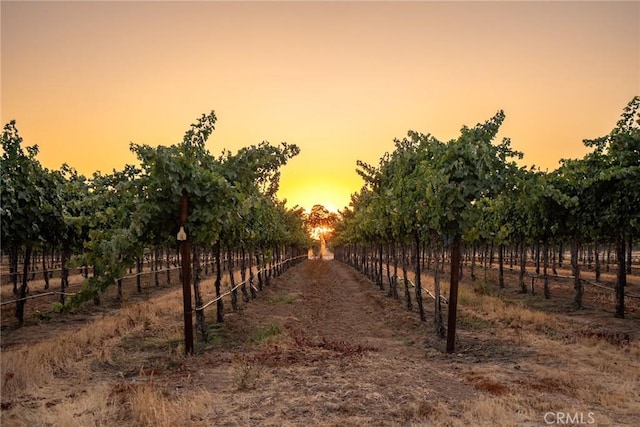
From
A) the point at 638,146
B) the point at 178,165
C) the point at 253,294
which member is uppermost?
the point at 638,146

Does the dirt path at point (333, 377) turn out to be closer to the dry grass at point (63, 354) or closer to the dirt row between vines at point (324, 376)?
the dirt row between vines at point (324, 376)

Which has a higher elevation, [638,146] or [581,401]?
[638,146]

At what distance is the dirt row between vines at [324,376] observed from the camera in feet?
23.7

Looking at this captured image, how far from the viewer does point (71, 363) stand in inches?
428

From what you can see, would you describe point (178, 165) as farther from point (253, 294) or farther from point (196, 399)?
point (253, 294)

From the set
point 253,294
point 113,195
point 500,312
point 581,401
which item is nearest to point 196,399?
point 113,195

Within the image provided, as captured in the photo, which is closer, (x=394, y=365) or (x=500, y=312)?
(x=394, y=365)

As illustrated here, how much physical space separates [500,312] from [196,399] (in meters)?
13.8

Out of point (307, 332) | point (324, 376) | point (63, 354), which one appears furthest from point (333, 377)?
point (63, 354)

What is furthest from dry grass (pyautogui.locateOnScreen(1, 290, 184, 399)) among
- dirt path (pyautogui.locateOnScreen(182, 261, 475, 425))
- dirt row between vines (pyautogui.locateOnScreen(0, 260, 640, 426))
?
dirt path (pyautogui.locateOnScreen(182, 261, 475, 425))

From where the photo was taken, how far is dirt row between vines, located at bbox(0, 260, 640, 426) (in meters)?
7.22

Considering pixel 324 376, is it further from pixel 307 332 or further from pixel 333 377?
pixel 307 332

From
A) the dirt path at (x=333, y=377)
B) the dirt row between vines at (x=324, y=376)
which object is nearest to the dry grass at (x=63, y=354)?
the dirt row between vines at (x=324, y=376)

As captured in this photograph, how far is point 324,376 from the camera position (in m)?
9.45
